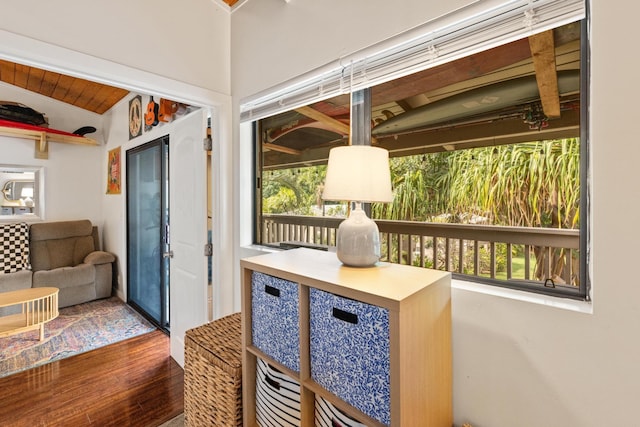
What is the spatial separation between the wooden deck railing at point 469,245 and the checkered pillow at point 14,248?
131 inches

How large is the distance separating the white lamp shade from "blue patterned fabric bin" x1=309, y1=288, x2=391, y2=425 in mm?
358

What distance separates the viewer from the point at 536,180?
3.66 feet

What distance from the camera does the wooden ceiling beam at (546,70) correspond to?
1.02 metres

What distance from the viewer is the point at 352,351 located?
918 millimetres

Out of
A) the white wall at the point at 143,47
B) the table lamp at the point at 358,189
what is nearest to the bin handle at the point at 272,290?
the table lamp at the point at 358,189

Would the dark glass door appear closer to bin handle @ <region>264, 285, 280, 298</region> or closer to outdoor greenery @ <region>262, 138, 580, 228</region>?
bin handle @ <region>264, 285, 280, 298</region>

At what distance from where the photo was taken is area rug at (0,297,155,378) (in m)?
2.46

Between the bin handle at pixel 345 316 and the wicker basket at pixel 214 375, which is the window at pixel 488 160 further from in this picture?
the wicker basket at pixel 214 375

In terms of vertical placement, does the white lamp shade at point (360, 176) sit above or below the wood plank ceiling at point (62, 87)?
below

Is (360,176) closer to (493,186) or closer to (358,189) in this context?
(358,189)

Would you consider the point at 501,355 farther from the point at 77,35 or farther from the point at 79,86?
the point at 79,86

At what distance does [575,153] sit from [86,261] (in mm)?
4870

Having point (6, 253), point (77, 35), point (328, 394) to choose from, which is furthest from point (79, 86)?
point (328, 394)

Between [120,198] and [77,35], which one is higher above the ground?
[77,35]
